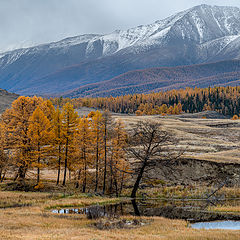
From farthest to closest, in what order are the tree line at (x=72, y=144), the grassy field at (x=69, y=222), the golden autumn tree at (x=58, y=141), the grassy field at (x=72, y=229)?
the golden autumn tree at (x=58, y=141) < the tree line at (x=72, y=144) < the grassy field at (x=69, y=222) < the grassy field at (x=72, y=229)

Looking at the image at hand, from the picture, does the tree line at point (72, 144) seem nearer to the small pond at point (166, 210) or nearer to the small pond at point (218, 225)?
the small pond at point (166, 210)

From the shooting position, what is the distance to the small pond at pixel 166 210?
2828 cm

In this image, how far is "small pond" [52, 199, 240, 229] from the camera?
28281 millimetres

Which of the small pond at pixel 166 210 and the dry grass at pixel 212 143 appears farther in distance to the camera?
the dry grass at pixel 212 143

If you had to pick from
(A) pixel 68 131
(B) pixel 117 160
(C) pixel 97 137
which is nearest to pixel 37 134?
(A) pixel 68 131

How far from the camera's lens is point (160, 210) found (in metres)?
32.5

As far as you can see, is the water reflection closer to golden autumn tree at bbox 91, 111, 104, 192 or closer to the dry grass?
the dry grass

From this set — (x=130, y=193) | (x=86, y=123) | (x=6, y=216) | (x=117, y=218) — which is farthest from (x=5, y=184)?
(x=117, y=218)

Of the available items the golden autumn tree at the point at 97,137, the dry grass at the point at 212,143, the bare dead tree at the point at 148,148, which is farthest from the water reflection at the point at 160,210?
the golden autumn tree at the point at 97,137

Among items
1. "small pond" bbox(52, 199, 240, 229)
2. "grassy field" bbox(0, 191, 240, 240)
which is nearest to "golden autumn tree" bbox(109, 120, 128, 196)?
"small pond" bbox(52, 199, 240, 229)

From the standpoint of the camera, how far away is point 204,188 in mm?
42500

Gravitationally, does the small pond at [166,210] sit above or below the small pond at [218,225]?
below

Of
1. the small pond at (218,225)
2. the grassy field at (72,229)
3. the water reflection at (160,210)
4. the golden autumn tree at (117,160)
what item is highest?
the golden autumn tree at (117,160)

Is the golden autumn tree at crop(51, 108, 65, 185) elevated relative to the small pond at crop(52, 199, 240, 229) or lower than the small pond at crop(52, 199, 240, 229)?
elevated
